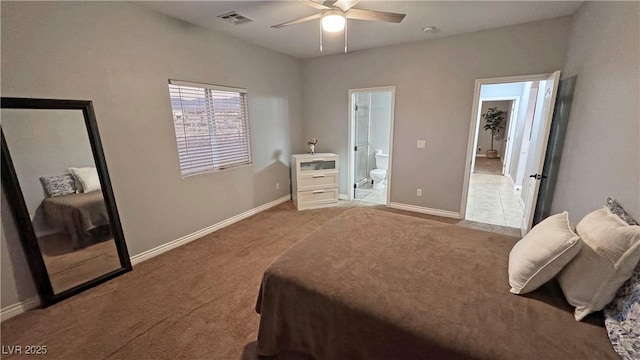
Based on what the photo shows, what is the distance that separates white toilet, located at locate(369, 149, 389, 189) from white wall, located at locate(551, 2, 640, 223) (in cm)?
309

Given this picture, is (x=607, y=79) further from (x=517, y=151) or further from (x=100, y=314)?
(x=517, y=151)

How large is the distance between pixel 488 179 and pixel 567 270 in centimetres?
602

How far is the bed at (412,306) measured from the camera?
1029 millimetres

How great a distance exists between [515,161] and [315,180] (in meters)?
4.94

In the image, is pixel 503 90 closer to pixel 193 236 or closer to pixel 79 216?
pixel 193 236

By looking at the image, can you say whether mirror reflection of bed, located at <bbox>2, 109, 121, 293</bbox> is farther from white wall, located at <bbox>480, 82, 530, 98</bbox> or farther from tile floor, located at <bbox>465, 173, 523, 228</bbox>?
white wall, located at <bbox>480, 82, 530, 98</bbox>

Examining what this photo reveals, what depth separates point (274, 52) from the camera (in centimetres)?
408

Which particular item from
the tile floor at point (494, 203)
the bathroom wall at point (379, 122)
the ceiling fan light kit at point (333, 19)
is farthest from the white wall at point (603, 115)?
the bathroom wall at point (379, 122)

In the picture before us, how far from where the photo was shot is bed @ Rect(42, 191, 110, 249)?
6.89 feet

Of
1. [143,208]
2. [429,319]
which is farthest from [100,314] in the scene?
[429,319]

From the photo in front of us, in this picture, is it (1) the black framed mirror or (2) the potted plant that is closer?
(1) the black framed mirror

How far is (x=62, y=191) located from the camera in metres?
2.15

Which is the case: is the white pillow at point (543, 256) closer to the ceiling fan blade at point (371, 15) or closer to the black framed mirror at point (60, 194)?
the ceiling fan blade at point (371, 15)

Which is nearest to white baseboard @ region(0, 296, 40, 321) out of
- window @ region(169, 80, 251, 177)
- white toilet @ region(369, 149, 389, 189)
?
window @ region(169, 80, 251, 177)
